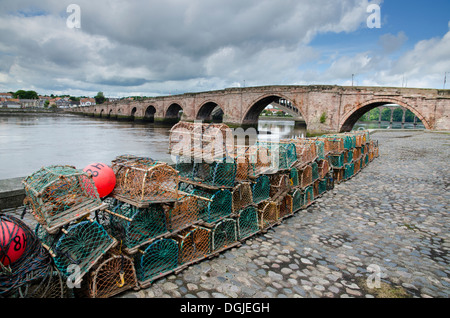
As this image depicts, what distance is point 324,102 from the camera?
3138 cm

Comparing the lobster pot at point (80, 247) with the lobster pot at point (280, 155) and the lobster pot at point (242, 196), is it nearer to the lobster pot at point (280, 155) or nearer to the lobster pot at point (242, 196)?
the lobster pot at point (242, 196)

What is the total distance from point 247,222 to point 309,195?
9.42ft

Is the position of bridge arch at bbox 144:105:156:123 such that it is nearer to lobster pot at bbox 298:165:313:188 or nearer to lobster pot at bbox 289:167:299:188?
lobster pot at bbox 298:165:313:188

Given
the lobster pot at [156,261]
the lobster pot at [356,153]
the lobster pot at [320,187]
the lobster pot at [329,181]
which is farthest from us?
the lobster pot at [356,153]

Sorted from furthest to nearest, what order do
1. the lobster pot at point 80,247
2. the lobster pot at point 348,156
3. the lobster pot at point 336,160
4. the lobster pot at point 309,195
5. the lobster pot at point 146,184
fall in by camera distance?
the lobster pot at point 348,156 → the lobster pot at point 336,160 → the lobster pot at point 309,195 → the lobster pot at point 146,184 → the lobster pot at point 80,247

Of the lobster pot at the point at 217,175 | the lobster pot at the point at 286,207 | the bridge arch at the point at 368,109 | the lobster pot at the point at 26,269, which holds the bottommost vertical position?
the lobster pot at the point at 286,207

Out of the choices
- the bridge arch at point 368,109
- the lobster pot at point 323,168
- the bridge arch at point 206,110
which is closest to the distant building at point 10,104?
the bridge arch at point 206,110

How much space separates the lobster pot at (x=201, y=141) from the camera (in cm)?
552

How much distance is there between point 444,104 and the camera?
2498cm

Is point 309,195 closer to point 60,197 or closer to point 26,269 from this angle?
point 60,197

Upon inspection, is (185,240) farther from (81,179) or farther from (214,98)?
(214,98)

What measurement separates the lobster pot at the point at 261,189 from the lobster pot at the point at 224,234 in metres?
1.01

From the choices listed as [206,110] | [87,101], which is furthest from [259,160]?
[87,101]
